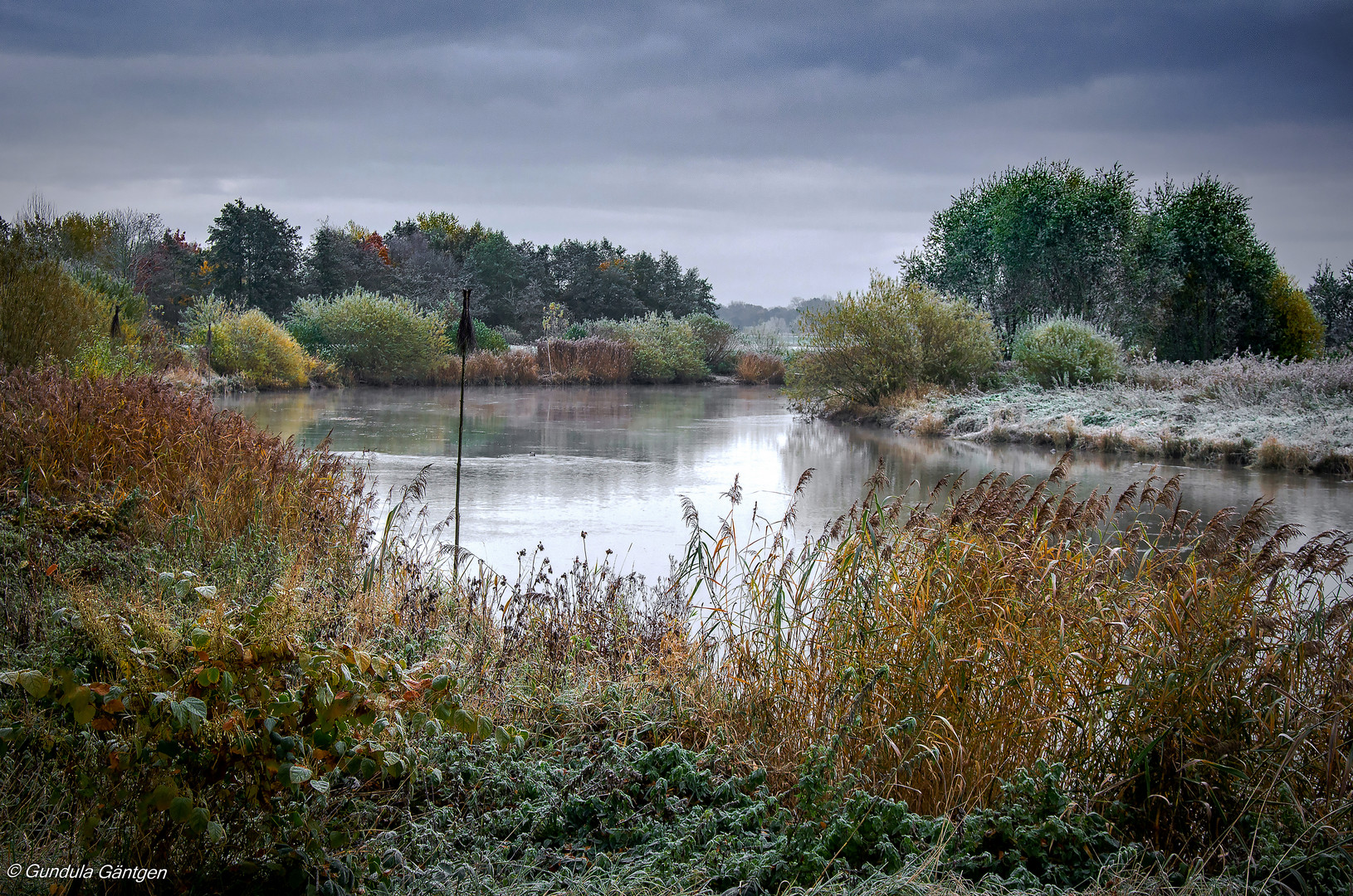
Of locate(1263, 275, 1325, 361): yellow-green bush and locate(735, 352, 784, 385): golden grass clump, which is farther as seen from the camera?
locate(735, 352, 784, 385): golden grass clump

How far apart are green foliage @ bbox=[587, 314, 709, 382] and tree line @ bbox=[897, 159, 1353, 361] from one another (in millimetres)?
9609

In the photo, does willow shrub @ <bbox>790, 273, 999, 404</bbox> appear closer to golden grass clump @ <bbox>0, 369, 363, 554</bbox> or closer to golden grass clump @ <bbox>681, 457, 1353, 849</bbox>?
golden grass clump @ <bbox>0, 369, 363, 554</bbox>

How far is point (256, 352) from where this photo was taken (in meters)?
21.6

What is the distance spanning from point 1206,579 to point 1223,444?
10113mm

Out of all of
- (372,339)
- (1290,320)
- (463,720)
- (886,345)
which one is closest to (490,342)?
(372,339)

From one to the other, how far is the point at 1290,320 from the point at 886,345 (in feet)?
54.0

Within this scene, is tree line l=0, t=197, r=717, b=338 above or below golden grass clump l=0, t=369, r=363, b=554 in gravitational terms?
above

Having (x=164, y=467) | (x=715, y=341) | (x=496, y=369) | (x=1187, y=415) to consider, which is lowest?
(x=164, y=467)

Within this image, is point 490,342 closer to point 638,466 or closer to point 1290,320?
point 638,466

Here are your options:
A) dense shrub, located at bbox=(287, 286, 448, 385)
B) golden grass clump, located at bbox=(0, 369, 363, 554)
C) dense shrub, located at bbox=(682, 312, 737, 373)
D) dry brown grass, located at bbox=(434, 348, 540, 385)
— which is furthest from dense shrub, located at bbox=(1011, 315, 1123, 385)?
dense shrub, located at bbox=(287, 286, 448, 385)

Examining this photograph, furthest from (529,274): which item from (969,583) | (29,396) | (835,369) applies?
(969,583)

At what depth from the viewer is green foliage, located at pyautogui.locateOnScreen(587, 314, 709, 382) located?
1134 inches

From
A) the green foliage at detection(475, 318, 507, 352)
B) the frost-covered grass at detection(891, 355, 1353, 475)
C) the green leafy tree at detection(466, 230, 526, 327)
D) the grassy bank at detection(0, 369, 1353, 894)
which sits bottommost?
the grassy bank at detection(0, 369, 1353, 894)

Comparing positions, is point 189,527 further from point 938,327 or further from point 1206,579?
point 938,327
